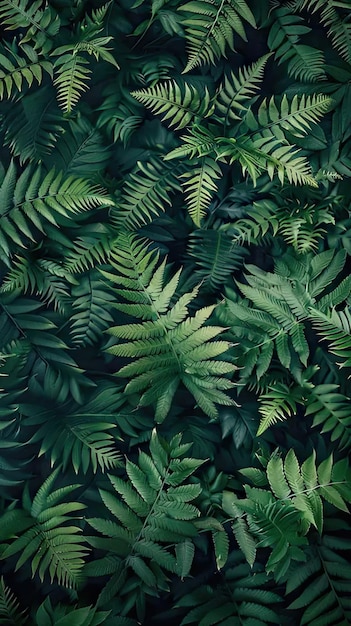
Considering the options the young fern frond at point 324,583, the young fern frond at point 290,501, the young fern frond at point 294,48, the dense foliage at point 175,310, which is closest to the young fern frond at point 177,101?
the dense foliage at point 175,310

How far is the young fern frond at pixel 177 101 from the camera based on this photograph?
151 cm

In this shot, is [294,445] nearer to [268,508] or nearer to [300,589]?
[268,508]

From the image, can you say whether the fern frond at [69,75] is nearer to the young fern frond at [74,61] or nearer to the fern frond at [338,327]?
the young fern frond at [74,61]

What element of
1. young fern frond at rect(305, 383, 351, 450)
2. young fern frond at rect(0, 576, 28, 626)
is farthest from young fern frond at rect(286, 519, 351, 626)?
young fern frond at rect(0, 576, 28, 626)

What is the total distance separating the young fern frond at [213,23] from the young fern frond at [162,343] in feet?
1.75

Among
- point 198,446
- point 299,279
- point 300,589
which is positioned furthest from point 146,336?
point 300,589

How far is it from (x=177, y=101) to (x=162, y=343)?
649 millimetres

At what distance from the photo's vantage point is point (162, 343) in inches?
63.2

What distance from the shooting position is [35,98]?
163cm

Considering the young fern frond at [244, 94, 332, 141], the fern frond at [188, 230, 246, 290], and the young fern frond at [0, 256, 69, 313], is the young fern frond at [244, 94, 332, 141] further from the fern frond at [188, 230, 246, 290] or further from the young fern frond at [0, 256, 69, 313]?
the young fern frond at [0, 256, 69, 313]

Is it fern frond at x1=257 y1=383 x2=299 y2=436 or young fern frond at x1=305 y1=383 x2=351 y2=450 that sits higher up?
fern frond at x1=257 y1=383 x2=299 y2=436

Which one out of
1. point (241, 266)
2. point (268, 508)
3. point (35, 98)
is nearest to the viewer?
point (268, 508)

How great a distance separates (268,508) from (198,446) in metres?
→ 0.26

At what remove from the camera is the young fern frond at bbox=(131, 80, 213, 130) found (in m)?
1.51
